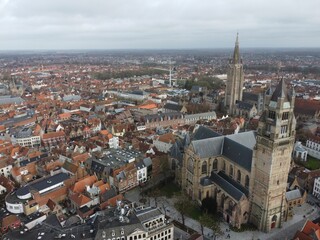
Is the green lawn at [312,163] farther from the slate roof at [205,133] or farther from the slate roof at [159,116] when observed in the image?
→ the slate roof at [159,116]

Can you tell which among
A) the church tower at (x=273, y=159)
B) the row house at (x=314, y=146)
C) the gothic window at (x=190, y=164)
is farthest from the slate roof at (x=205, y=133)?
the row house at (x=314, y=146)

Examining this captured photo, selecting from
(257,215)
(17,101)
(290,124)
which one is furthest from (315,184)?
(17,101)

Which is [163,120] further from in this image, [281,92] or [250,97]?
[281,92]

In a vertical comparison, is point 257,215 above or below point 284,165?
below

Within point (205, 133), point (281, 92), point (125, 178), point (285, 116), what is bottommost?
point (125, 178)

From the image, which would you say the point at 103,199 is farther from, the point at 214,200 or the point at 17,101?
the point at 17,101

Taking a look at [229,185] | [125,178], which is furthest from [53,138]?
[229,185]
